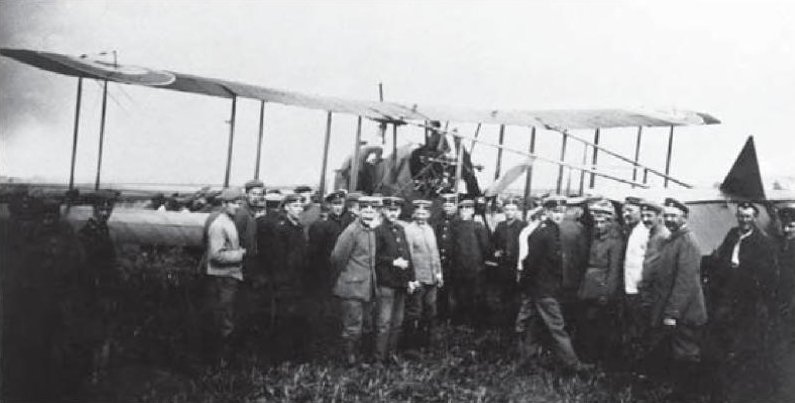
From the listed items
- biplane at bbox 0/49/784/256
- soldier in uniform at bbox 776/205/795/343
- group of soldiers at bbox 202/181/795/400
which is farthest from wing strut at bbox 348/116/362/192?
soldier in uniform at bbox 776/205/795/343

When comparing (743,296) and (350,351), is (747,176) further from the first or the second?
(350,351)

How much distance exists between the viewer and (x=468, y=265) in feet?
27.3

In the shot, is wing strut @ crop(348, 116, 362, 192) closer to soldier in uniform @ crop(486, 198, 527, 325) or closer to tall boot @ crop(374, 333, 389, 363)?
soldier in uniform @ crop(486, 198, 527, 325)

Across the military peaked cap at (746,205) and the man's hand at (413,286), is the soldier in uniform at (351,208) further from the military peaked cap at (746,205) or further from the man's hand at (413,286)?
the military peaked cap at (746,205)

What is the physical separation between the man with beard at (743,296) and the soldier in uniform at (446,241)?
9.78 ft

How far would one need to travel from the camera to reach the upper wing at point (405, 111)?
9461mm

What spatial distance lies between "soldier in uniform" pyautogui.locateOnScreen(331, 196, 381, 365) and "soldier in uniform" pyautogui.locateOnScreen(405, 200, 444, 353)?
65 cm

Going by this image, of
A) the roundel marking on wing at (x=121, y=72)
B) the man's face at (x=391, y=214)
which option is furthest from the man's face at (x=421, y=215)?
the roundel marking on wing at (x=121, y=72)

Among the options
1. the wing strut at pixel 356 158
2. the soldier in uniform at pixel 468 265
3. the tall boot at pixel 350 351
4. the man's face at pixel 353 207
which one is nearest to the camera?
the tall boot at pixel 350 351

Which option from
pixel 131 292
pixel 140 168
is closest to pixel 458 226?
pixel 131 292

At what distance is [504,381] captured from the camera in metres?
6.06

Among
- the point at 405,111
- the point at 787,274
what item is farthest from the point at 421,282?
the point at 405,111

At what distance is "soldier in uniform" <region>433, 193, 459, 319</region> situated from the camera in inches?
336

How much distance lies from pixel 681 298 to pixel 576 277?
1.46 m
